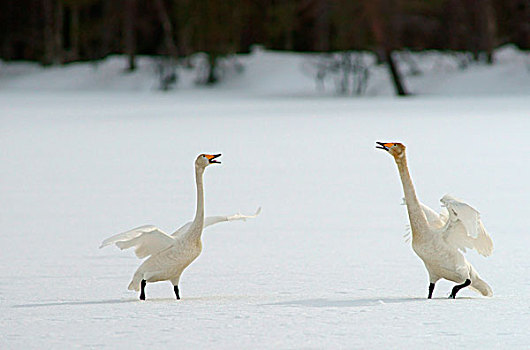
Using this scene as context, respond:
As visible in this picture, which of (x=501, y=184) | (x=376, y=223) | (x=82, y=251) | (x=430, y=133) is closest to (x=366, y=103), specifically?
(x=430, y=133)

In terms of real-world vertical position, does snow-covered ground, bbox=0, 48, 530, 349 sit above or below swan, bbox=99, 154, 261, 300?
below

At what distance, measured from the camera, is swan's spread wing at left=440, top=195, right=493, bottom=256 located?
4.30m

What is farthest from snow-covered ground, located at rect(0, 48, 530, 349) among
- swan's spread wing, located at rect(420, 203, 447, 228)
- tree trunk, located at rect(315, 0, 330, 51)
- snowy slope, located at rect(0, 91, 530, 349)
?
tree trunk, located at rect(315, 0, 330, 51)

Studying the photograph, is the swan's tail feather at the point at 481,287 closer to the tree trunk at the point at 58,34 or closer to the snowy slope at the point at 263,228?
the snowy slope at the point at 263,228

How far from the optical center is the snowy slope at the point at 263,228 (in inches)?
163

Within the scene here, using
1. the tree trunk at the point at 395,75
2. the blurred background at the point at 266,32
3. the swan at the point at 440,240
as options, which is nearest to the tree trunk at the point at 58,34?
the blurred background at the point at 266,32

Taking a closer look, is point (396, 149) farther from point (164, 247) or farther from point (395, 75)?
point (395, 75)

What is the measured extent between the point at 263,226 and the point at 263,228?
11cm

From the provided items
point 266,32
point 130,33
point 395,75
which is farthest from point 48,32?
point 395,75

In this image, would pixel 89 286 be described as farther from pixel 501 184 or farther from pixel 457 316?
pixel 501 184

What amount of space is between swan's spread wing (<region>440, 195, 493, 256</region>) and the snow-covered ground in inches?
11.3

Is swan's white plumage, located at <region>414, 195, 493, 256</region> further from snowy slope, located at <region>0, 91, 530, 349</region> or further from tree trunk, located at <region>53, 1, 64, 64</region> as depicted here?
tree trunk, located at <region>53, 1, 64, 64</region>

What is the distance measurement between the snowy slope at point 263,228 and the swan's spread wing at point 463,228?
0.29 metres

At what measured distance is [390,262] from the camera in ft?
20.7
